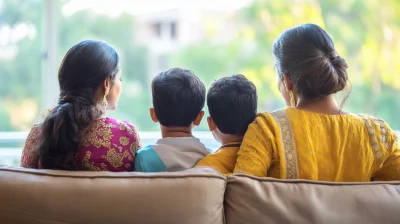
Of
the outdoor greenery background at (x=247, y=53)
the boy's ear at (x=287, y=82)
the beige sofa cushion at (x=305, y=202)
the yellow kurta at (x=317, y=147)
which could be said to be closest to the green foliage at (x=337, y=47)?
the outdoor greenery background at (x=247, y=53)

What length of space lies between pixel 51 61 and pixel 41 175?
57.8 inches

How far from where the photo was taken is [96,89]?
1663mm

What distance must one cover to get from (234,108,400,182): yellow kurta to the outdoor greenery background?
1.39 metres

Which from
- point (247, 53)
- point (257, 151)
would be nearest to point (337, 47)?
point (247, 53)

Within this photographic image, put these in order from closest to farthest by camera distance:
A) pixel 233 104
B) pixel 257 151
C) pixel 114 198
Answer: pixel 114 198 < pixel 257 151 < pixel 233 104

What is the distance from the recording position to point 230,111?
1.62 m

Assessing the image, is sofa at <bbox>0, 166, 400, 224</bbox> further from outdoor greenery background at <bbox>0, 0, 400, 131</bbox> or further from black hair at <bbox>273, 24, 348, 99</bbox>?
outdoor greenery background at <bbox>0, 0, 400, 131</bbox>

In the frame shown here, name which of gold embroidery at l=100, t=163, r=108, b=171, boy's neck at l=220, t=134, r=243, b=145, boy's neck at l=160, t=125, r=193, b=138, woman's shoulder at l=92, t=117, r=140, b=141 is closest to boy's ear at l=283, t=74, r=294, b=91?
boy's neck at l=220, t=134, r=243, b=145

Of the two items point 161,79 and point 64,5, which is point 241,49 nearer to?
point 64,5

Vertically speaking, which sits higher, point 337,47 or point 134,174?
point 337,47

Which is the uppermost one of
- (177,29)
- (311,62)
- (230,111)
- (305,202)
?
(177,29)

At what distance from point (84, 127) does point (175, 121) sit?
0.29 m

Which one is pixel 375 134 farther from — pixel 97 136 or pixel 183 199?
pixel 97 136

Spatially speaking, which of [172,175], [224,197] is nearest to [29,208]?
[172,175]
